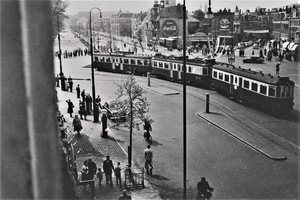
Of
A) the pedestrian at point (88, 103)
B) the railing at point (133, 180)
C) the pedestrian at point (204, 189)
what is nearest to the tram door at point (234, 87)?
the pedestrian at point (88, 103)

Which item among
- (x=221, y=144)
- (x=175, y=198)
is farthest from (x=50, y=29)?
(x=221, y=144)

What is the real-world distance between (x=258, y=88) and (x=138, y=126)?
6381 millimetres

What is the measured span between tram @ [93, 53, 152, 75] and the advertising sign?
3116 cm

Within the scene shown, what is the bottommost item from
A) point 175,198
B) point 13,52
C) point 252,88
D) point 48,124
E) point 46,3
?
point 175,198

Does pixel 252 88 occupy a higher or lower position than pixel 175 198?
higher

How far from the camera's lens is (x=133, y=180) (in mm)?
9148

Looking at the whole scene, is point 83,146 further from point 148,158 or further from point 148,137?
point 148,158

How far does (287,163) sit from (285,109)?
619 centimetres

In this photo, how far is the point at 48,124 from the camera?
1470mm

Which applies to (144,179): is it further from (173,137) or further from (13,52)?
(13,52)

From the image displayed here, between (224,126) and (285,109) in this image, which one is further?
(285,109)

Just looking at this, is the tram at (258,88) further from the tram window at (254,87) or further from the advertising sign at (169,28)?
the advertising sign at (169,28)

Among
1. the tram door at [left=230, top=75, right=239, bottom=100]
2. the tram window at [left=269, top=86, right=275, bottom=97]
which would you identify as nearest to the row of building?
the tram door at [left=230, top=75, right=239, bottom=100]

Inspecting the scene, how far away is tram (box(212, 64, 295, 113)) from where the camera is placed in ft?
52.9
